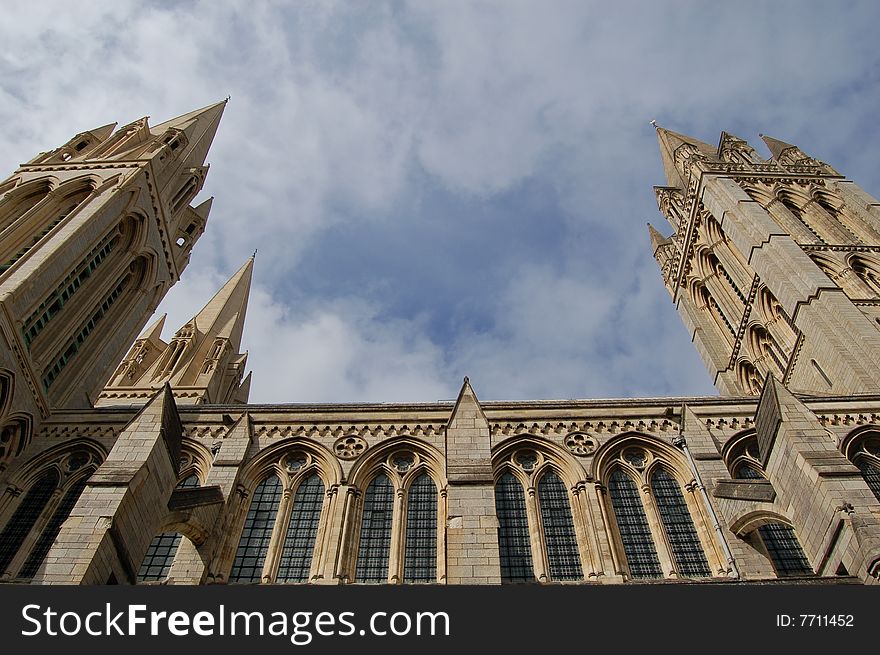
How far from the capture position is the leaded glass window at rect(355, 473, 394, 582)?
53.8 ft

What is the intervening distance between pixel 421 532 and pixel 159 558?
6.09 metres

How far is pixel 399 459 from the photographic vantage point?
19.1 metres

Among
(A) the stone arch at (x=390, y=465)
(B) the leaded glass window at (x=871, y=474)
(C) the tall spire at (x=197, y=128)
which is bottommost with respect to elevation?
(B) the leaded glass window at (x=871, y=474)

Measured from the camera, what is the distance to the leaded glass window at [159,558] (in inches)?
649

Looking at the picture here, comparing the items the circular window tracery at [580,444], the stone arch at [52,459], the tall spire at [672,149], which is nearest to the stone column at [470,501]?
the circular window tracery at [580,444]

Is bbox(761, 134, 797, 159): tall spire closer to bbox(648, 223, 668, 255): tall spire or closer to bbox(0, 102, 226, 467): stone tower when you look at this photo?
bbox(648, 223, 668, 255): tall spire

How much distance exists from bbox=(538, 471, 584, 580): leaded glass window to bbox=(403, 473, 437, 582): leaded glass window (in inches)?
102

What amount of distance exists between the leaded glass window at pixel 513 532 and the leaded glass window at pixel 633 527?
2193mm

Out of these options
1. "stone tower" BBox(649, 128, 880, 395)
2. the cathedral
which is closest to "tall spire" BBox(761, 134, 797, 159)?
"stone tower" BBox(649, 128, 880, 395)

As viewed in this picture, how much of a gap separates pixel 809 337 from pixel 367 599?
19.4m

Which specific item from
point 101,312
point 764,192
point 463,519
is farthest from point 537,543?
point 764,192

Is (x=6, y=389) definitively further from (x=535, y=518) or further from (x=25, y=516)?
(x=535, y=518)

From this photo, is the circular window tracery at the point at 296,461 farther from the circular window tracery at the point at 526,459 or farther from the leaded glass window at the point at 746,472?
the leaded glass window at the point at 746,472

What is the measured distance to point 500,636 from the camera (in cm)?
1034
